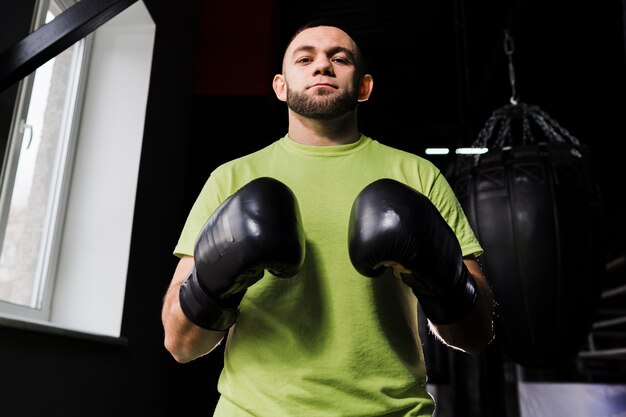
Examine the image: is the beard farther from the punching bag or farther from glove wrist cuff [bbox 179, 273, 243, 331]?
the punching bag

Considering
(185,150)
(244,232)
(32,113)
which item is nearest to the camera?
(244,232)

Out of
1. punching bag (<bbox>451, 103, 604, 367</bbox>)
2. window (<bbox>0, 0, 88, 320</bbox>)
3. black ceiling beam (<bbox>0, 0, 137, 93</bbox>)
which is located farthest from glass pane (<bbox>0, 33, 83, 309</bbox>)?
punching bag (<bbox>451, 103, 604, 367</bbox>)

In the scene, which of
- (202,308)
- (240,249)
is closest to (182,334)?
(202,308)

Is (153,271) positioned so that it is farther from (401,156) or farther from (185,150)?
(401,156)

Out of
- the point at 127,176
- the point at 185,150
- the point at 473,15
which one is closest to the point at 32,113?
the point at 127,176

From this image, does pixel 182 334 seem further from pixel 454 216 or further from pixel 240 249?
pixel 454 216

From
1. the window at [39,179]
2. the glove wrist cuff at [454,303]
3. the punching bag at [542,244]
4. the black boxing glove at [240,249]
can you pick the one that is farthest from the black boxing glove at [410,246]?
the punching bag at [542,244]

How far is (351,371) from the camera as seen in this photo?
94cm

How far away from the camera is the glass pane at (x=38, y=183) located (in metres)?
1.87

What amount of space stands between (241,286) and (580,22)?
3.49 m

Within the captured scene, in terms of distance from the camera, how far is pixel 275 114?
345 cm

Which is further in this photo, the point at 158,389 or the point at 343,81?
the point at 158,389

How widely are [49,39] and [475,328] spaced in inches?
42.4

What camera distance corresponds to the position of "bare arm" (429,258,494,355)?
1.00m
